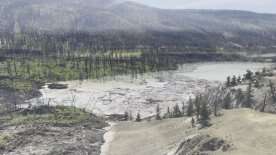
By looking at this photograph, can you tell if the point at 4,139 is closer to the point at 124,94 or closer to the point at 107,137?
the point at 107,137

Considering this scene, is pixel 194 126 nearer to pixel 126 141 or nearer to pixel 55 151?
pixel 126 141

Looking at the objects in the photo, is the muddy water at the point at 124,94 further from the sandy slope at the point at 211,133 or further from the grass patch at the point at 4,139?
the grass patch at the point at 4,139

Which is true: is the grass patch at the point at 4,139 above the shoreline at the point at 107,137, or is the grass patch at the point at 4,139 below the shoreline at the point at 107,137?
above

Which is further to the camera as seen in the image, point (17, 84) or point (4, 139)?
point (17, 84)

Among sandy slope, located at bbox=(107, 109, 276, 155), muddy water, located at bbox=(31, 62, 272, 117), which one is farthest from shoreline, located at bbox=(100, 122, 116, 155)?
muddy water, located at bbox=(31, 62, 272, 117)

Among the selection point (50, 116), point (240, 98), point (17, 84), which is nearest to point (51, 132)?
point (50, 116)

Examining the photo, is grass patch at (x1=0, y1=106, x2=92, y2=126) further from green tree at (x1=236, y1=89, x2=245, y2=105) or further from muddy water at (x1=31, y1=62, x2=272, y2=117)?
green tree at (x1=236, y1=89, x2=245, y2=105)

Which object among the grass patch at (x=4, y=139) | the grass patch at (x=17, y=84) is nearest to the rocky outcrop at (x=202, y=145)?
the grass patch at (x=4, y=139)

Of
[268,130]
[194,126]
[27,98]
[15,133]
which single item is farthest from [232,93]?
[27,98]

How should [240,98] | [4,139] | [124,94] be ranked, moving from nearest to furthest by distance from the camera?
[4,139] → [240,98] → [124,94]
